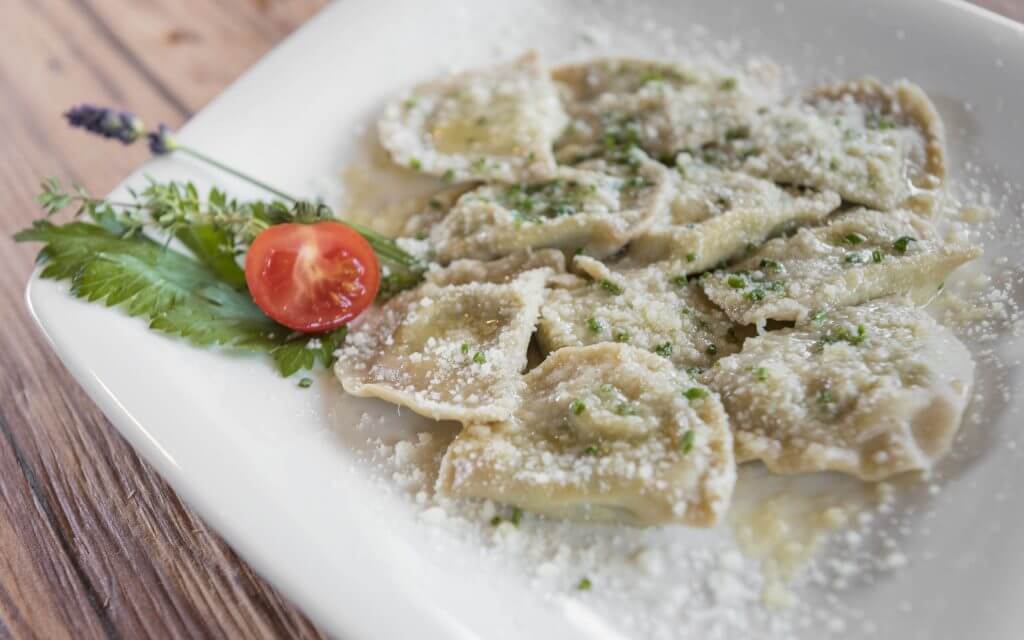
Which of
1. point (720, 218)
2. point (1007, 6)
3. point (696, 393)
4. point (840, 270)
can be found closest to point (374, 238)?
point (720, 218)

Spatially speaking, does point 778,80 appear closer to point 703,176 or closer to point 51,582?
point 703,176

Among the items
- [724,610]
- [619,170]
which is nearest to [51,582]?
[724,610]

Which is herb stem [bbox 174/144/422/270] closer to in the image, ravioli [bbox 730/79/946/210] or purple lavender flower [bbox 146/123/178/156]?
purple lavender flower [bbox 146/123/178/156]

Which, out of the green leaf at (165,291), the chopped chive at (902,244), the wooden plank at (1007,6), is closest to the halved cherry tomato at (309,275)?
the green leaf at (165,291)

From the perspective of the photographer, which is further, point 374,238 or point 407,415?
point 374,238

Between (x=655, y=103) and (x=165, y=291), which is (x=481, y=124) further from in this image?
(x=165, y=291)

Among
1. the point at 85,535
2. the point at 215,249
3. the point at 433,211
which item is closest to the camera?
the point at 85,535
